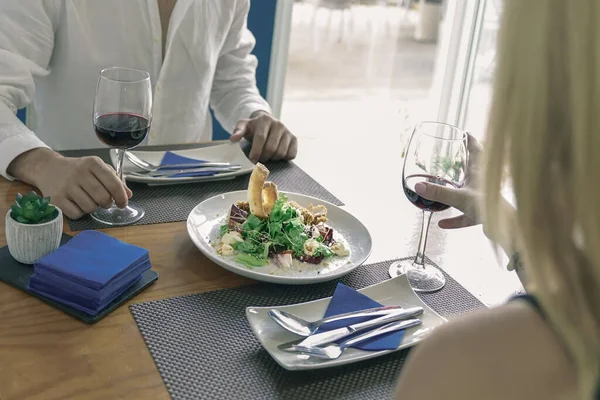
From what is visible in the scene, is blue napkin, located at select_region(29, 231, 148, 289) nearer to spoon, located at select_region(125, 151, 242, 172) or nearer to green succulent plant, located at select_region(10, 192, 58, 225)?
green succulent plant, located at select_region(10, 192, 58, 225)

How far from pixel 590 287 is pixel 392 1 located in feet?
18.2

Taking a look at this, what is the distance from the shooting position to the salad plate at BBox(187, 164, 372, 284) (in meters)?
1.05

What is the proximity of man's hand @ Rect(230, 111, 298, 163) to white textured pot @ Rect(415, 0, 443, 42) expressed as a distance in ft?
11.9

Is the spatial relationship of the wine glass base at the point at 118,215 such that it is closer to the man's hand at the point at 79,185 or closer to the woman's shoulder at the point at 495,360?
the man's hand at the point at 79,185

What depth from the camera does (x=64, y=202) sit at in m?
1.16

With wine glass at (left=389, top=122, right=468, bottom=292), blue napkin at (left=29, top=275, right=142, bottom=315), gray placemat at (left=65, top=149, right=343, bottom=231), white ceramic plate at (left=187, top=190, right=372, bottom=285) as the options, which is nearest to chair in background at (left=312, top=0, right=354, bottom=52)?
gray placemat at (left=65, top=149, right=343, bottom=231)

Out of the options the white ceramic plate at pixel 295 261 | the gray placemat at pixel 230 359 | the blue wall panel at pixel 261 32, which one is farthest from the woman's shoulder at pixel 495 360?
the blue wall panel at pixel 261 32

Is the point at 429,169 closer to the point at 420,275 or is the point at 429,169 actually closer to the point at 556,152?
the point at 420,275

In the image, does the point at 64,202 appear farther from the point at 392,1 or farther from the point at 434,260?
the point at 392,1

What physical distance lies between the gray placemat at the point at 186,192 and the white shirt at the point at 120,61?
0.32 meters

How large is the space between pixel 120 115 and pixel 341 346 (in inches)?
23.0

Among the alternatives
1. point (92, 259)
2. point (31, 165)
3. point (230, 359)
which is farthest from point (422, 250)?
point (31, 165)

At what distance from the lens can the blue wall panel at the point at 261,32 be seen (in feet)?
9.06

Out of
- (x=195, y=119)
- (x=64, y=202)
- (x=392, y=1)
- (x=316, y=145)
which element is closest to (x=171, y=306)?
(x=64, y=202)
